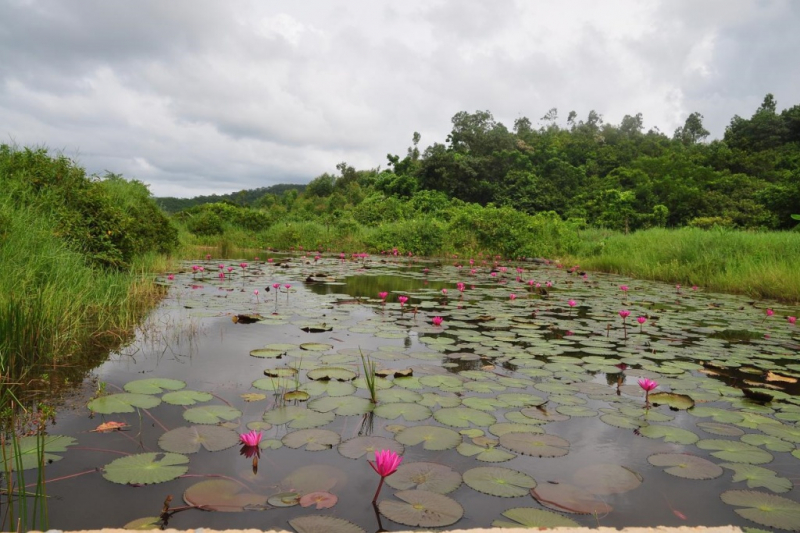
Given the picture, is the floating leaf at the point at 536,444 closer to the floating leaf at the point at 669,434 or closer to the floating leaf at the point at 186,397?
the floating leaf at the point at 669,434

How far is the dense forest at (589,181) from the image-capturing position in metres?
21.5

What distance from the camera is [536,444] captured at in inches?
83.0

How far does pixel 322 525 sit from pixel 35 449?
4.13ft

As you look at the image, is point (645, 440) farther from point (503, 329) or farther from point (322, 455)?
point (503, 329)

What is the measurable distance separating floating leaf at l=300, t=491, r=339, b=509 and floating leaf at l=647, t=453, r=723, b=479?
1.34 meters

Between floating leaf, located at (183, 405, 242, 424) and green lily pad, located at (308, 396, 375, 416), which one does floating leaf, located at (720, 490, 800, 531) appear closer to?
green lily pad, located at (308, 396, 375, 416)

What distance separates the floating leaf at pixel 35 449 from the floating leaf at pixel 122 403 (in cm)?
30

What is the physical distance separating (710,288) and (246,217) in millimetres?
18484

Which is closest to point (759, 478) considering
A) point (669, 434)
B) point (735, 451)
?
point (735, 451)

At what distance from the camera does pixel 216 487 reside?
5.56 ft

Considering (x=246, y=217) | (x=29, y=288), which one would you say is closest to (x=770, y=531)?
(x=29, y=288)

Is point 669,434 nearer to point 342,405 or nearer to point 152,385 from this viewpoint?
point 342,405

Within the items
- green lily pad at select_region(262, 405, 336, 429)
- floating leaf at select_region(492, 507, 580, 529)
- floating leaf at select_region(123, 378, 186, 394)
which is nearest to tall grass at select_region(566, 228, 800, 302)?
floating leaf at select_region(492, 507, 580, 529)

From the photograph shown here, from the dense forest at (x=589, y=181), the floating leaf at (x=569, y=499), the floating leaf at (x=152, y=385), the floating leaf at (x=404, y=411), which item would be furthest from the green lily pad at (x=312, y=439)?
the dense forest at (x=589, y=181)
